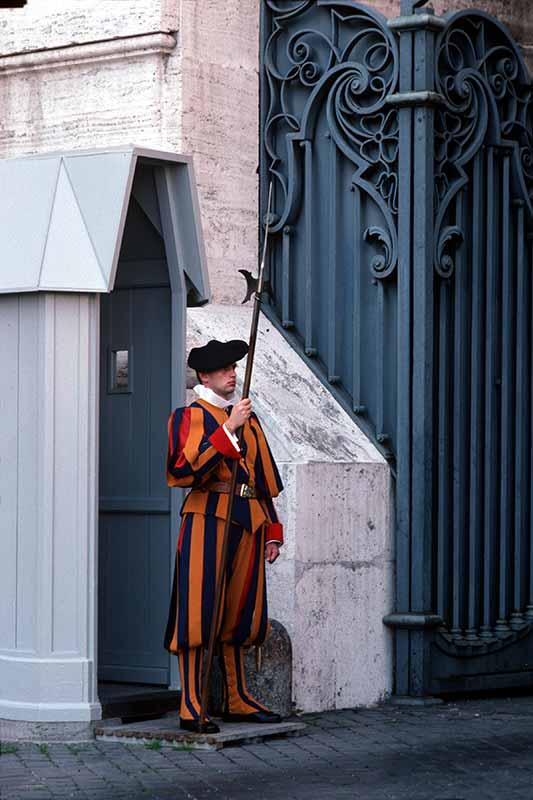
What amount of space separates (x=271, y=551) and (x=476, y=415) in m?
2.14

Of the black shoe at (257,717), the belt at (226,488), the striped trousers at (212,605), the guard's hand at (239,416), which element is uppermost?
the guard's hand at (239,416)

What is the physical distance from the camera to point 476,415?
10117mm

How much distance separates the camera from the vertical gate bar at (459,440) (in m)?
9.99

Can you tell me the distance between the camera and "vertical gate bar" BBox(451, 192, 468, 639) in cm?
999

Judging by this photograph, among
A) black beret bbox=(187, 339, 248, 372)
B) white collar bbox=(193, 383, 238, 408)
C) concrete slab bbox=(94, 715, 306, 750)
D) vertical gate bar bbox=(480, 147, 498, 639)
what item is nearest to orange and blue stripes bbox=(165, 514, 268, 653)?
concrete slab bbox=(94, 715, 306, 750)

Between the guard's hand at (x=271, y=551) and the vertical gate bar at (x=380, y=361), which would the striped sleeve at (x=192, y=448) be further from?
the vertical gate bar at (x=380, y=361)

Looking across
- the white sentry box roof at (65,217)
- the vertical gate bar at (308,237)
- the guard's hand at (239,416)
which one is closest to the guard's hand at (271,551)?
the guard's hand at (239,416)

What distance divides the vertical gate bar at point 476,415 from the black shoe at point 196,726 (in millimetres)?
2384

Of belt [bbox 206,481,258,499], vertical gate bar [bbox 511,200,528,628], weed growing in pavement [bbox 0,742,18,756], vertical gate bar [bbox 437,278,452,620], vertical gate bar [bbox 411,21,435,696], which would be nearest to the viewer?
weed growing in pavement [bbox 0,742,18,756]

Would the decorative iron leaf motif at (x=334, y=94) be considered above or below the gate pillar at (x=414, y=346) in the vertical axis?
above

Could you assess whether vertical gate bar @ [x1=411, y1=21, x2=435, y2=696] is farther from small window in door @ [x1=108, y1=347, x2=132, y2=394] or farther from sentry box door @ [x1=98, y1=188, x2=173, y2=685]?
small window in door @ [x1=108, y1=347, x2=132, y2=394]

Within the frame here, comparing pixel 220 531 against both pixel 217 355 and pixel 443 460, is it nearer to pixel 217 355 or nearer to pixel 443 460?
pixel 217 355

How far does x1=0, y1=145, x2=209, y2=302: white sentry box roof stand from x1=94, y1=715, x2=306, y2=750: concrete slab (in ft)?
6.45

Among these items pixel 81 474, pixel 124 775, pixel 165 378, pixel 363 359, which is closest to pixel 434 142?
pixel 363 359
